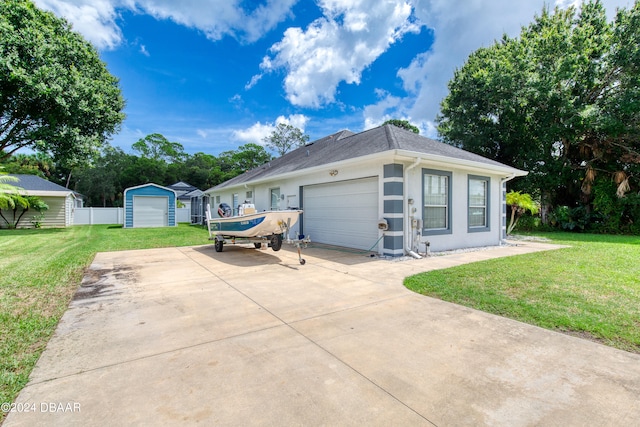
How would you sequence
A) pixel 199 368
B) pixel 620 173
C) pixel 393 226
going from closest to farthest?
pixel 199 368 < pixel 393 226 < pixel 620 173

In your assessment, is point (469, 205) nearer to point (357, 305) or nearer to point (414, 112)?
point (357, 305)

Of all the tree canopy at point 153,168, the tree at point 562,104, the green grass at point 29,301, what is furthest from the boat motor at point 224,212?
the tree canopy at point 153,168

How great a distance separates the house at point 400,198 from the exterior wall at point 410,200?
3 centimetres

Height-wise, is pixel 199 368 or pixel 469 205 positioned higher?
pixel 469 205

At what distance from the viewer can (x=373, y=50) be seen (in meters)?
13.9

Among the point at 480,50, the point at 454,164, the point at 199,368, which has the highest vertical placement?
the point at 480,50

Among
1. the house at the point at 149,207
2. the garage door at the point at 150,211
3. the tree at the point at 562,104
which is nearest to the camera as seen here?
the tree at the point at 562,104

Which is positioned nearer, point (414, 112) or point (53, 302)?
point (53, 302)

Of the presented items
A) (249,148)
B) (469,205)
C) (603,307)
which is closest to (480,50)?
(469,205)

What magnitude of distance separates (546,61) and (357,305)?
19.9m

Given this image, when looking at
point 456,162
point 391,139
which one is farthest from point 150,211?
point 456,162

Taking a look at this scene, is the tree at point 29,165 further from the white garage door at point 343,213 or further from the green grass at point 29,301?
the white garage door at point 343,213

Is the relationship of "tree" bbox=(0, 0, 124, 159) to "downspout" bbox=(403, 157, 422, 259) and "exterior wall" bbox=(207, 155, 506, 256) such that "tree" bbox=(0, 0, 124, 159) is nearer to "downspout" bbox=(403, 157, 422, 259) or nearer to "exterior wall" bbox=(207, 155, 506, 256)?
"exterior wall" bbox=(207, 155, 506, 256)

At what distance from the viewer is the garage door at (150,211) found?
2027 cm
